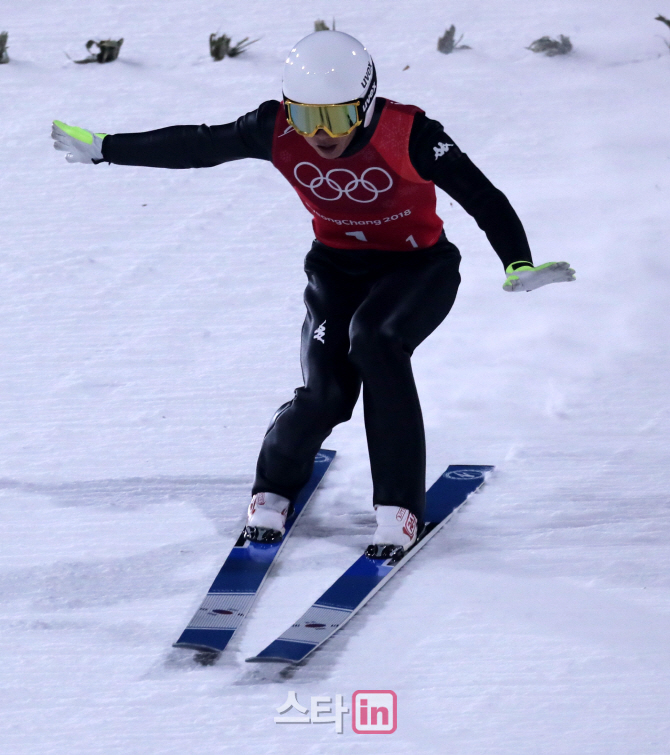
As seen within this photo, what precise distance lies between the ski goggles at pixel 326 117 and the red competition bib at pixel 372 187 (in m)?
0.11

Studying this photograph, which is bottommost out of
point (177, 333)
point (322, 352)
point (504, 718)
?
point (177, 333)

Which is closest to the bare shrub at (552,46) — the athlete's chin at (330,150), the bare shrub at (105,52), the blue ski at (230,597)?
the bare shrub at (105,52)

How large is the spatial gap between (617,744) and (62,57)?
6.53 meters

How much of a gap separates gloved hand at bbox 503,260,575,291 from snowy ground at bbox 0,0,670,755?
0.82 meters

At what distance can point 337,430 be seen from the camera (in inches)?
149

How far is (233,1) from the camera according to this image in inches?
316

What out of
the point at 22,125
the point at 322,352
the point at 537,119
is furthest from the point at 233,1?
the point at 322,352

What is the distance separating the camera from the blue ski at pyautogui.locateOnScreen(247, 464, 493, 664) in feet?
8.18

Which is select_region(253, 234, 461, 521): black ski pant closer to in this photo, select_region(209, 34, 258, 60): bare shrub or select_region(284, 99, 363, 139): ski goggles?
select_region(284, 99, 363, 139): ski goggles

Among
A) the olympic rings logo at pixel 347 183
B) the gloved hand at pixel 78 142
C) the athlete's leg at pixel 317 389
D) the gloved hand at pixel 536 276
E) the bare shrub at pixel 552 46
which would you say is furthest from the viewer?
the bare shrub at pixel 552 46

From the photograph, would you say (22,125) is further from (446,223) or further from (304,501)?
(304,501)

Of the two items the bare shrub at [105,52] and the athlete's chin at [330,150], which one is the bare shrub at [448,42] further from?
the athlete's chin at [330,150]

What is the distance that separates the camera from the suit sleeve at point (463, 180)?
2812 millimetres

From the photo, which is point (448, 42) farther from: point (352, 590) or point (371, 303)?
point (352, 590)
